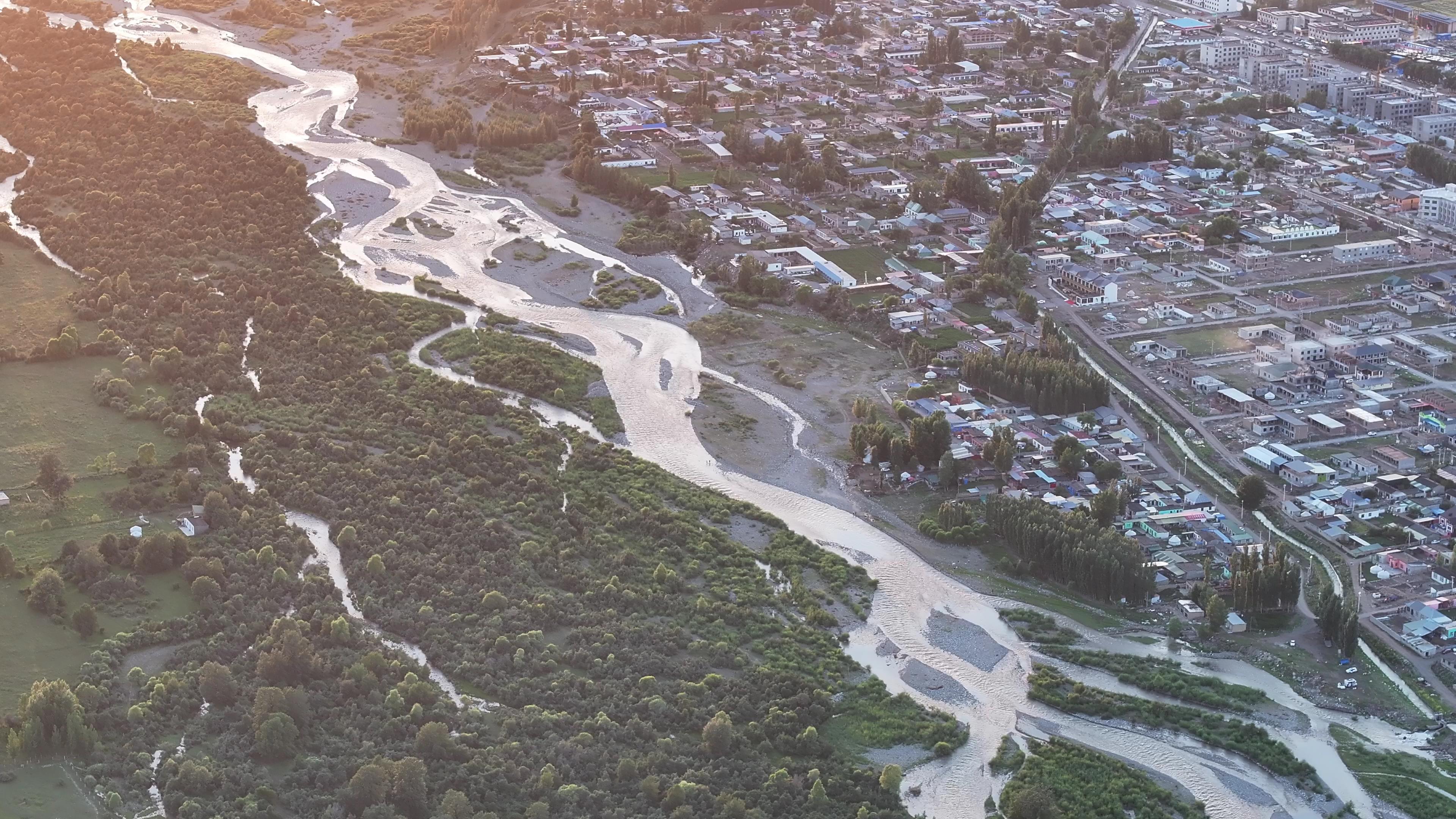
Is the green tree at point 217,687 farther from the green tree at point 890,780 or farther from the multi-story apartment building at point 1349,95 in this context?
the multi-story apartment building at point 1349,95

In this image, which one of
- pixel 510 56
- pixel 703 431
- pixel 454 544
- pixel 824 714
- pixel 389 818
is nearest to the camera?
pixel 389 818

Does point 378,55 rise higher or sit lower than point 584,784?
lower

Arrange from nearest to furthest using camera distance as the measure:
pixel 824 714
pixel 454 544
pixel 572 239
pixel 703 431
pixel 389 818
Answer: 1. pixel 389 818
2. pixel 824 714
3. pixel 454 544
4. pixel 703 431
5. pixel 572 239

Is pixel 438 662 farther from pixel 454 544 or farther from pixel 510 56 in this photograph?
pixel 510 56

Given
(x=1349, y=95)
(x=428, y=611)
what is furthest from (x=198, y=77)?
(x=428, y=611)

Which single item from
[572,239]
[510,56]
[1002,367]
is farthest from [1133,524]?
[510,56]

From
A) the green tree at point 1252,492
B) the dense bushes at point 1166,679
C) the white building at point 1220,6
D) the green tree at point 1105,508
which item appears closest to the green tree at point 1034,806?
the dense bushes at point 1166,679

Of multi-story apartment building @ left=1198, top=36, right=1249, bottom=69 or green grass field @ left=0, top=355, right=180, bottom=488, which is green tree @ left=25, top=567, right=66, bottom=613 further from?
multi-story apartment building @ left=1198, top=36, right=1249, bottom=69
